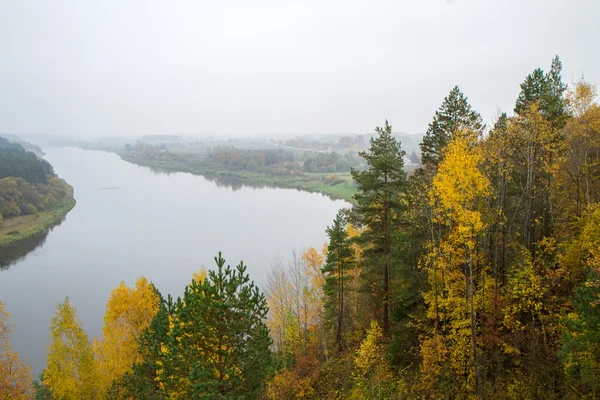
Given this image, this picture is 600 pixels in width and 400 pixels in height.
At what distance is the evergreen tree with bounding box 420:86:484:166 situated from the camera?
18.1 metres

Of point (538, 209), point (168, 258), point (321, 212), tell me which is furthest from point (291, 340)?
point (321, 212)

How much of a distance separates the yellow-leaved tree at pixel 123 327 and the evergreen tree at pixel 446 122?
16865 mm

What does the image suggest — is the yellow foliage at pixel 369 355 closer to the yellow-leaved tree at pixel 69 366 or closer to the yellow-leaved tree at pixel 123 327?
the yellow-leaved tree at pixel 123 327

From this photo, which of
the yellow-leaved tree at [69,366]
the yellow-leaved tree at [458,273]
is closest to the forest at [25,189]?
the yellow-leaved tree at [69,366]

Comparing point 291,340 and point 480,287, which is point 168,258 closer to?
point 291,340

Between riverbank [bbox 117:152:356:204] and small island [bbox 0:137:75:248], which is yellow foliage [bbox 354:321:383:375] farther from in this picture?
riverbank [bbox 117:152:356:204]

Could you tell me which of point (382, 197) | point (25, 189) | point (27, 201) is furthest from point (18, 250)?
point (382, 197)

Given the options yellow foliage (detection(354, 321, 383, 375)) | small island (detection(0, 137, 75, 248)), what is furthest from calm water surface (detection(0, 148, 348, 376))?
yellow foliage (detection(354, 321, 383, 375))

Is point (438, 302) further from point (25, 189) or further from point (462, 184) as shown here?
point (25, 189)

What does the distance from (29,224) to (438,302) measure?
215ft

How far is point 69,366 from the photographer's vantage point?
18.4 metres

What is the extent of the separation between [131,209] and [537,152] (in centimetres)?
7286

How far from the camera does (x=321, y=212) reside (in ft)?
228

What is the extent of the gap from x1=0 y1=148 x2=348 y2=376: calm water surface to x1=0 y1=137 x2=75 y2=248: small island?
94.7 inches
